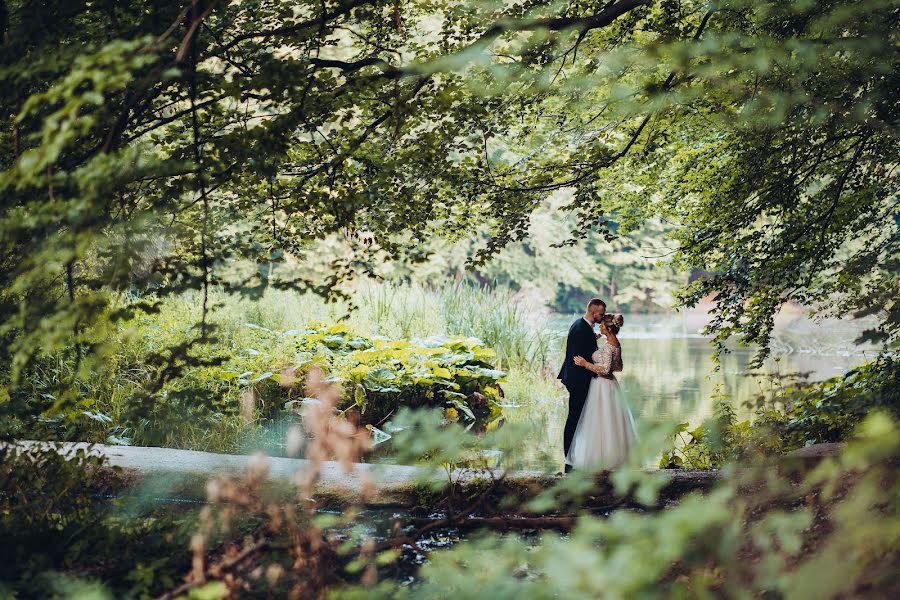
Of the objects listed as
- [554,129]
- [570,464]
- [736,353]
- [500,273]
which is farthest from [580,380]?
[500,273]

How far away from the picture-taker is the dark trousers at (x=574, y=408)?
7055 mm

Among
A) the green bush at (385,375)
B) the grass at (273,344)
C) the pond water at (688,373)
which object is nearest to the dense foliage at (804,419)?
the pond water at (688,373)

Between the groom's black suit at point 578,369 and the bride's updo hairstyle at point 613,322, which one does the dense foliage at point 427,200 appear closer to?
the bride's updo hairstyle at point 613,322

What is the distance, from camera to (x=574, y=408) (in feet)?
23.3

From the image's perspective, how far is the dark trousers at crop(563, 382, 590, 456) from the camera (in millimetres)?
7055

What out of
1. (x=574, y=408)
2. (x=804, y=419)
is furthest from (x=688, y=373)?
(x=804, y=419)

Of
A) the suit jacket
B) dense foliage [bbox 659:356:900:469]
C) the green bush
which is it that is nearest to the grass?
the green bush

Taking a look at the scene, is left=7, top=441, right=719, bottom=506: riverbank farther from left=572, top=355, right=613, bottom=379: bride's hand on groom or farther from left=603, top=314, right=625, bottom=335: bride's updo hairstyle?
left=603, top=314, right=625, bottom=335: bride's updo hairstyle

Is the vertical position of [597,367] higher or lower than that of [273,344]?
lower

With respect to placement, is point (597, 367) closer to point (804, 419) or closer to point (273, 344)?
point (804, 419)

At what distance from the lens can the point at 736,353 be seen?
2111 centimetres

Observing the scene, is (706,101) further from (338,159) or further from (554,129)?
(338,159)

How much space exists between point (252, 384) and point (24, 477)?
543cm

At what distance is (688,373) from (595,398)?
34.0 ft
